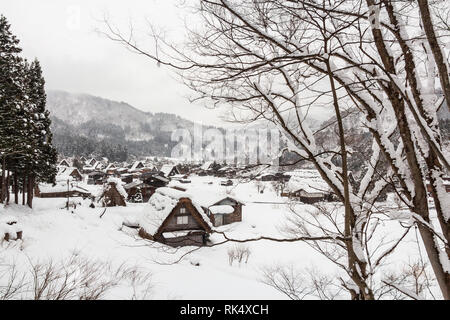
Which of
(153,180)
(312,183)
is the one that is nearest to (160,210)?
(312,183)

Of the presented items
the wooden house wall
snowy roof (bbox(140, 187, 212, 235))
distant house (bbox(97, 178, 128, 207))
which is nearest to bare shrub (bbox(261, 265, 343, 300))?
the wooden house wall

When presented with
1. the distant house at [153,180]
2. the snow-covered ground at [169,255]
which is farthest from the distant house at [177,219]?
the distant house at [153,180]

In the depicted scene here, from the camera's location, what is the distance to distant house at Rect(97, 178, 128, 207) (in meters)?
36.5

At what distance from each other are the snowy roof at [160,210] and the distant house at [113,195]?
16.4 metres

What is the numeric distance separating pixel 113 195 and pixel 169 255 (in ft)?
84.0

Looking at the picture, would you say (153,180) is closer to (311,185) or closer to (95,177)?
(95,177)

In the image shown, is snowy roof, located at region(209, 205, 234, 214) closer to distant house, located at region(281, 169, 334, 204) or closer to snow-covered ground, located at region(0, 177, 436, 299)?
snow-covered ground, located at region(0, 177, 436, 299)

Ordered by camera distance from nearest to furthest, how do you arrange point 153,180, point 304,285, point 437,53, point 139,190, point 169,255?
1. point 437,53
2. point 304,285
3. point 169,255
4. point 139,190
5. point 153,180

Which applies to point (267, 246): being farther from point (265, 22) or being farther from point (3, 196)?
point (3, 196)

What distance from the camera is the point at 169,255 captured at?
1512 cm

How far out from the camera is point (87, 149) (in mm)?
123938

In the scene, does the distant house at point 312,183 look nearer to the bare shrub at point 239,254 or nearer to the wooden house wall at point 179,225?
the bare shrub at point 239,254

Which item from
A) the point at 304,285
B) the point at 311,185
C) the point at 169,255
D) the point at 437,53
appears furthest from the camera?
the point at 169,255

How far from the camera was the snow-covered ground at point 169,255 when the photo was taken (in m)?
9.62
